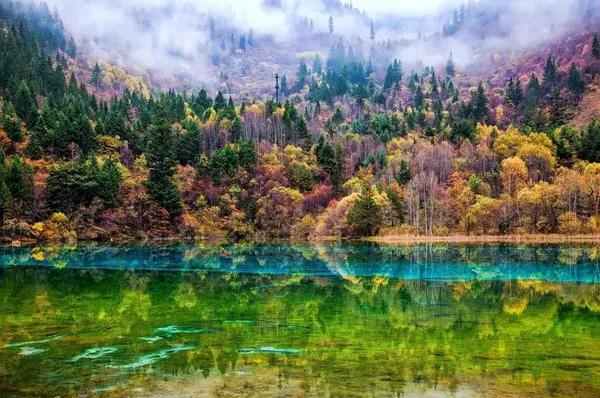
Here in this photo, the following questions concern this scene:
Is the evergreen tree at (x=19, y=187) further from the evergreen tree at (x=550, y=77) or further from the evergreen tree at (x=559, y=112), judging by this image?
the evergreen tree at (x=550, y=77)

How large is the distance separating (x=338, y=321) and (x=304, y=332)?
7.99ft

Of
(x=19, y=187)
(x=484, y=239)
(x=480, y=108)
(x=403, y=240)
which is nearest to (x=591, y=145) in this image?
(x=484, y=239)

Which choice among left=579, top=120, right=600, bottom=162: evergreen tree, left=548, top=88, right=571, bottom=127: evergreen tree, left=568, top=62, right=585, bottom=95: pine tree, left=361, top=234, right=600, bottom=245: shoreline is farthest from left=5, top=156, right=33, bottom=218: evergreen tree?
left=568, top=62, right=585, bottom=95: pine tree

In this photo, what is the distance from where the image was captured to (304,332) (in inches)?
814

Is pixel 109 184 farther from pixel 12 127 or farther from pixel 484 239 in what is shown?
pixel 484 239

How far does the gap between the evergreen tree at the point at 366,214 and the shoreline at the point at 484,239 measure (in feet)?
6.00

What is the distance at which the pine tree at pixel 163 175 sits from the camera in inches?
3494

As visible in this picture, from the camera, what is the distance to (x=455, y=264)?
4644 centimetres

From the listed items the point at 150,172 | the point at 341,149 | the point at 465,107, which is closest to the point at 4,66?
the point at 150,172

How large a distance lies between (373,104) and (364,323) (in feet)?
544

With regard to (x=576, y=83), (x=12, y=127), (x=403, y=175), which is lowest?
(x=403, y=175)

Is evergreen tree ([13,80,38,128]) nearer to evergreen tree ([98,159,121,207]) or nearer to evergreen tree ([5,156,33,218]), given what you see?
evergreen tree ([98,159,121,207])

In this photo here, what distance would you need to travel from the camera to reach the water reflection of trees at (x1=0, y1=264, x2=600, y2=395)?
1600 cm

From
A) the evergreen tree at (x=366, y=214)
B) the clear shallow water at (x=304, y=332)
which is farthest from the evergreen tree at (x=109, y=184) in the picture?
the clear shallow water at (x=304, y=332)
